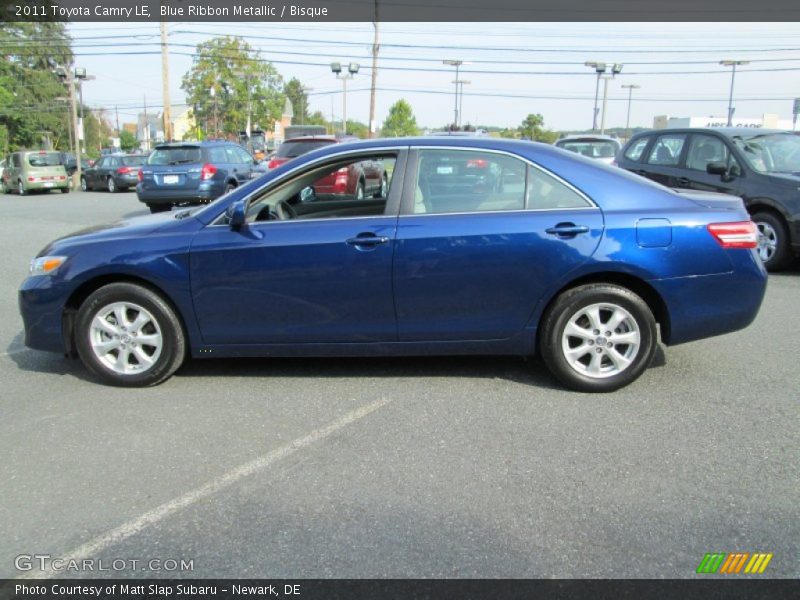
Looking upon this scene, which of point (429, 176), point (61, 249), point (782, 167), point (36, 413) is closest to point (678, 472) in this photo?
point (429, 176)

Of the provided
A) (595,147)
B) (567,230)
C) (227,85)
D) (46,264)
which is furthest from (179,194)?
(227,85)

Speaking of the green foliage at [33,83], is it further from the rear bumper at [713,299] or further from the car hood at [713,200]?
the rear bumper at [713,299]

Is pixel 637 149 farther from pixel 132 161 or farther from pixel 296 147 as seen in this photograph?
pixel 132 161

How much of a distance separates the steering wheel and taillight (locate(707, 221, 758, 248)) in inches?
110

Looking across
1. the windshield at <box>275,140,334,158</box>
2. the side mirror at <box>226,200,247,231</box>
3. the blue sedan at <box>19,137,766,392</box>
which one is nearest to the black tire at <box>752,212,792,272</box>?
the blue sedan at <box>19,137,766,392</box>

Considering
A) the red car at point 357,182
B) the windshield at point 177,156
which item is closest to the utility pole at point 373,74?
the windshield at point 177,156

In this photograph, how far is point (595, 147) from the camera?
1580cm

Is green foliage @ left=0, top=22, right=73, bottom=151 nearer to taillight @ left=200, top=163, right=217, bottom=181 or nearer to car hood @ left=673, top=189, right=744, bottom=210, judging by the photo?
taillight @ left=200, top=163, right=217, bottom=181

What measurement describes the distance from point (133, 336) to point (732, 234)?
13.1 ft

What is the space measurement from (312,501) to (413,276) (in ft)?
5.47

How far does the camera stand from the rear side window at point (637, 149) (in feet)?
32.5

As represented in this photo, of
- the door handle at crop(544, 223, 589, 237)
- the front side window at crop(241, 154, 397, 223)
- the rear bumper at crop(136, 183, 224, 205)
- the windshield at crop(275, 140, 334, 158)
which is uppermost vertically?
the windshield at crop(275, 140, 334, 158)

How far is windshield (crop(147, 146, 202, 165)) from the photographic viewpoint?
1438 cm

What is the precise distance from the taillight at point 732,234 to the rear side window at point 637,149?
19.5ft
